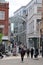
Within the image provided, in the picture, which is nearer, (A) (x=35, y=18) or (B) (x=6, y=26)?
(B) (x=6, y=26)

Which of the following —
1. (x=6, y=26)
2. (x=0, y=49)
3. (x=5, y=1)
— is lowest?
(x=0, y=49)

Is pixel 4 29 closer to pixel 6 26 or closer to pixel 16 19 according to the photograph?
pixel 6 26

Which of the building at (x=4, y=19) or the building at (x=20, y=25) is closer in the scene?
the building at (x=4, y=19)

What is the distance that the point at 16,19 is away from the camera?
3912 inches

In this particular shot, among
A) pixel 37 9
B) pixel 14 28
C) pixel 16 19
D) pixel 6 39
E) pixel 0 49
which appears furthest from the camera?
pixel 14 28

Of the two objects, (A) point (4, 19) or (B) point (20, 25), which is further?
(B) point (20, 25)

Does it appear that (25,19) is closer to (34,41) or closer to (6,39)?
(34,41)

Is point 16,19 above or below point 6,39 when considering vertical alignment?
above

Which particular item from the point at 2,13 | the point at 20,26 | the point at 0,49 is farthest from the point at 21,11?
the point at 0,49

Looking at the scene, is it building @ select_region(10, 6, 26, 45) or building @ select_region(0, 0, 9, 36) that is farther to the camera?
building @ select_region(10, 6, 26, 45)

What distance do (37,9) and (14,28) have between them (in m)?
52.0

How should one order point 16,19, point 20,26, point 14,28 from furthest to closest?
point 14,28, point 20,26, point 16,19

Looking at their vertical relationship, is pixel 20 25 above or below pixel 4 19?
above

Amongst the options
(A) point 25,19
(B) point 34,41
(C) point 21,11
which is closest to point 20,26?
(C) point 21,11
